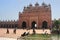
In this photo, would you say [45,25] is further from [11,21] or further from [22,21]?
Answer: [11,21]

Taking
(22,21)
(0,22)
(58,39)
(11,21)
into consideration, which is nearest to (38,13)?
(22,21)

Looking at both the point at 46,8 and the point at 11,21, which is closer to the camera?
the point at 46,8

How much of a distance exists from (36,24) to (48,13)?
4.51 metres

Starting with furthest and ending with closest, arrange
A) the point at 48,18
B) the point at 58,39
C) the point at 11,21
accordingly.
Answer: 1. the point at 11,21
2. the point at 48,18
3. the point at 58,39

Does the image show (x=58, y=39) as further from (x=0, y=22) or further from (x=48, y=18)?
(x=0, y=22)

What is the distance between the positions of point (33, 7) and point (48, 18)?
553 cm

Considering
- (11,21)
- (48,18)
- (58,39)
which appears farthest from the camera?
(11,21)

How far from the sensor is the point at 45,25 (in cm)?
5516

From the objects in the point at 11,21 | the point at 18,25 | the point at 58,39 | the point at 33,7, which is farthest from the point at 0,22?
the point at 58,39

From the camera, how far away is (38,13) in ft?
184

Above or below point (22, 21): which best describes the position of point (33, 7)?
above

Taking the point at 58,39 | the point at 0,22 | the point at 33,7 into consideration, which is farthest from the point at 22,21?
the point at 58,39

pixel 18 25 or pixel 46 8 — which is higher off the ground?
pixel 46 8

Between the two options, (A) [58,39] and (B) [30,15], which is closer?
(A) [58,39]
